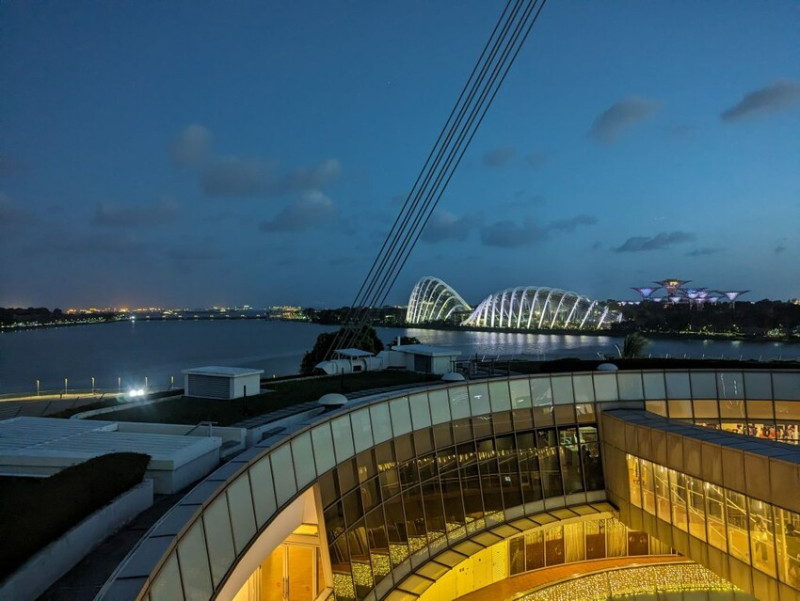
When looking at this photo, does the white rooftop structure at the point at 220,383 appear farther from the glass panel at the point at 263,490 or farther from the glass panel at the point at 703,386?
the glass panel at the point at 703,386

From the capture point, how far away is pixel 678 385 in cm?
2150

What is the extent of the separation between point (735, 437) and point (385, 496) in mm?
9979

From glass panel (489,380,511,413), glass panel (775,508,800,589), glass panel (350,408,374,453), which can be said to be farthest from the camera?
glass panel (489,380,511,413)

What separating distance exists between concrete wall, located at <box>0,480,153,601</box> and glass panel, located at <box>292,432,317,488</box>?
2698mm

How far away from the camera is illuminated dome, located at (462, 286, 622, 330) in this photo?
458 feet

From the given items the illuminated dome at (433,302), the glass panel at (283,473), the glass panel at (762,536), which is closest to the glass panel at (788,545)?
the glass panel at (762,536)

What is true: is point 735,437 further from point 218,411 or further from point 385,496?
point 218,411

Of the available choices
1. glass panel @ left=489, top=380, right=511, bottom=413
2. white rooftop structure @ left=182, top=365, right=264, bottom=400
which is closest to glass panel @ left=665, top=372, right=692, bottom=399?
glass panel @ left=489, top=380, right=511, bottom=413

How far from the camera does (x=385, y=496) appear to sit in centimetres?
1454

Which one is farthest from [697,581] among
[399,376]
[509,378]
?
[399,376]

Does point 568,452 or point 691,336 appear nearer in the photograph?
point 568,452

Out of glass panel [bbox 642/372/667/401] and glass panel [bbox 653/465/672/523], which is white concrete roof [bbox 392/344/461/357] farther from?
glass panel [bbox 653/465/672/523]

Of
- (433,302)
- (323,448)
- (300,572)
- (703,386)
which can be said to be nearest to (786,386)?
(703,386)

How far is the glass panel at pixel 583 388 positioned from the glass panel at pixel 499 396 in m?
3.05
